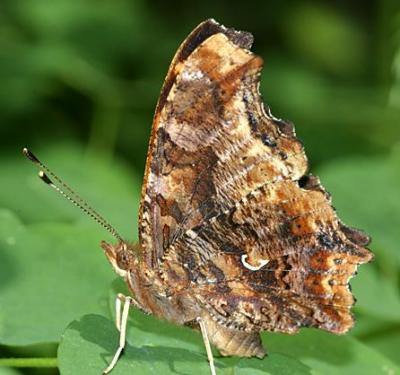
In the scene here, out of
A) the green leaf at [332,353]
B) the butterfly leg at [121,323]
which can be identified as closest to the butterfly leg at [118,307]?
the butterfly leg at [121,323]

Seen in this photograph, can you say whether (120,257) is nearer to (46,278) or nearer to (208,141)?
(46,278)

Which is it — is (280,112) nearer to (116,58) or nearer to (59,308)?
(116,58)

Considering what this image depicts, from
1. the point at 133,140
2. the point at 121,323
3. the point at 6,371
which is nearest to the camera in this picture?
the point at 121,323

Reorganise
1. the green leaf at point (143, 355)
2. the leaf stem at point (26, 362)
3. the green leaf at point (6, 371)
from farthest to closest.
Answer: the green leaf at point (6, 371), the leaf stem at point (26, 362), the green leaf at point (143, 355)

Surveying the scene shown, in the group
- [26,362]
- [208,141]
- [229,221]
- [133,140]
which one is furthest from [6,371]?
[133,140]

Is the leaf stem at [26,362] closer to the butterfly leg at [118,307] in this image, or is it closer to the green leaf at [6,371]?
the butterfly leg at [118,307]
